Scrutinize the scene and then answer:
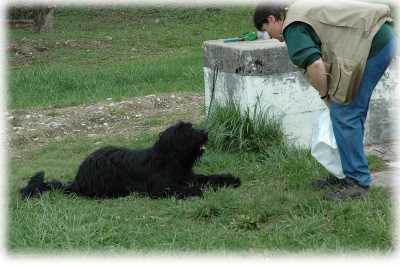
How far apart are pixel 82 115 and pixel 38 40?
8.57 m

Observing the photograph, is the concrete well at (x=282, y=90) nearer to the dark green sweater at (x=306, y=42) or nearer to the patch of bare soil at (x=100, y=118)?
the patch of bare soil at (x=100, y=118)

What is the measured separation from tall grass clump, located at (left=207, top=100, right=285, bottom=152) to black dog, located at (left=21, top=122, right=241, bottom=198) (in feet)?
2.75

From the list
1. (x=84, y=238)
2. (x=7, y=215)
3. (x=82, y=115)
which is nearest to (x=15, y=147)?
(x=82, y=115)

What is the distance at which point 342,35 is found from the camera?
524cm

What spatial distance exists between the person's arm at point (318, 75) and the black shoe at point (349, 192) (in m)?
0.76

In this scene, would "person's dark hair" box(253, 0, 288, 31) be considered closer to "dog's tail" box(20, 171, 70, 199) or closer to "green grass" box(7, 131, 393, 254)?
"green grass" box(7, 131, 393, 254)

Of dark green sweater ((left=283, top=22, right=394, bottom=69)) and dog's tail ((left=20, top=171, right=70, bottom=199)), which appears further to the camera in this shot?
dog's tail ((left=20, top=171, right=70, bottom=199))

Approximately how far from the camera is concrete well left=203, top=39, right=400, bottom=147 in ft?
23.1

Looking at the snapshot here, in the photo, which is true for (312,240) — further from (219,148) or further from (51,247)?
(219,148)

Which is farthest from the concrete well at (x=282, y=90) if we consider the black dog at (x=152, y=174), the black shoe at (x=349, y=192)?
the black shoe at (x=349, y=192)

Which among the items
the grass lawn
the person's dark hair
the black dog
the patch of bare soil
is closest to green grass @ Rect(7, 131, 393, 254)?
the grass lawn

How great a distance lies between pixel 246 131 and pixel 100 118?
2.78 metres

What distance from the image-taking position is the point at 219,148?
7.18 metres

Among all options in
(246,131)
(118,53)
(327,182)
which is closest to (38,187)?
(246,131)
